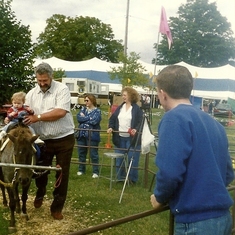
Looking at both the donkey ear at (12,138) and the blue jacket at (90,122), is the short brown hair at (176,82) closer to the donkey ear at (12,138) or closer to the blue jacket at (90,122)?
the donkey ear at (12,138)

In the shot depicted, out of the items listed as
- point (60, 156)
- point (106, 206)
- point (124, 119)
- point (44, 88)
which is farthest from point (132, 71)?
point (44, 88)

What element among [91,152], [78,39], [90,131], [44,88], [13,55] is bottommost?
[91,152]

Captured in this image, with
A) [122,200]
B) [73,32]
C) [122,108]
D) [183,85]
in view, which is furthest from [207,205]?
[73,32]

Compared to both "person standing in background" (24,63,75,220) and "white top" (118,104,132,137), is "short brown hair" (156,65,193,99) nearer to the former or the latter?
"person standing in background" (24,63,75,220)

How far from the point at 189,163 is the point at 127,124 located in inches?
219

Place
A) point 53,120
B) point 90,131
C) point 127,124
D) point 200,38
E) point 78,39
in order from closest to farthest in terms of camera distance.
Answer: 1. point 53,120
2. point 127,124
3. point 90,131
4. point 78,39
5. point 200,38

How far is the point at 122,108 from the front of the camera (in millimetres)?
7703

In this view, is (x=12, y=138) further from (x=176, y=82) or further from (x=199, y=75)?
(x=199, y=75)

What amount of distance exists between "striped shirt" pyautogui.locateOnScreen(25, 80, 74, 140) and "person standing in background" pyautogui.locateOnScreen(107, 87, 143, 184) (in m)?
2.17

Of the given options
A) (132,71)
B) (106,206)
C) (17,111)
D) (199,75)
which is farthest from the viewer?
(199,75)

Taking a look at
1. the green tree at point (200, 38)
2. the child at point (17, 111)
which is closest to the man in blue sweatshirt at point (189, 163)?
the child at point (17, 111)

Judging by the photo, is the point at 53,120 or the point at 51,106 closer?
the point at 53,120

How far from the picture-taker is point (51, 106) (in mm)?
5219

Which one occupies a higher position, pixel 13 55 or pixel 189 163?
pixel 13 55
